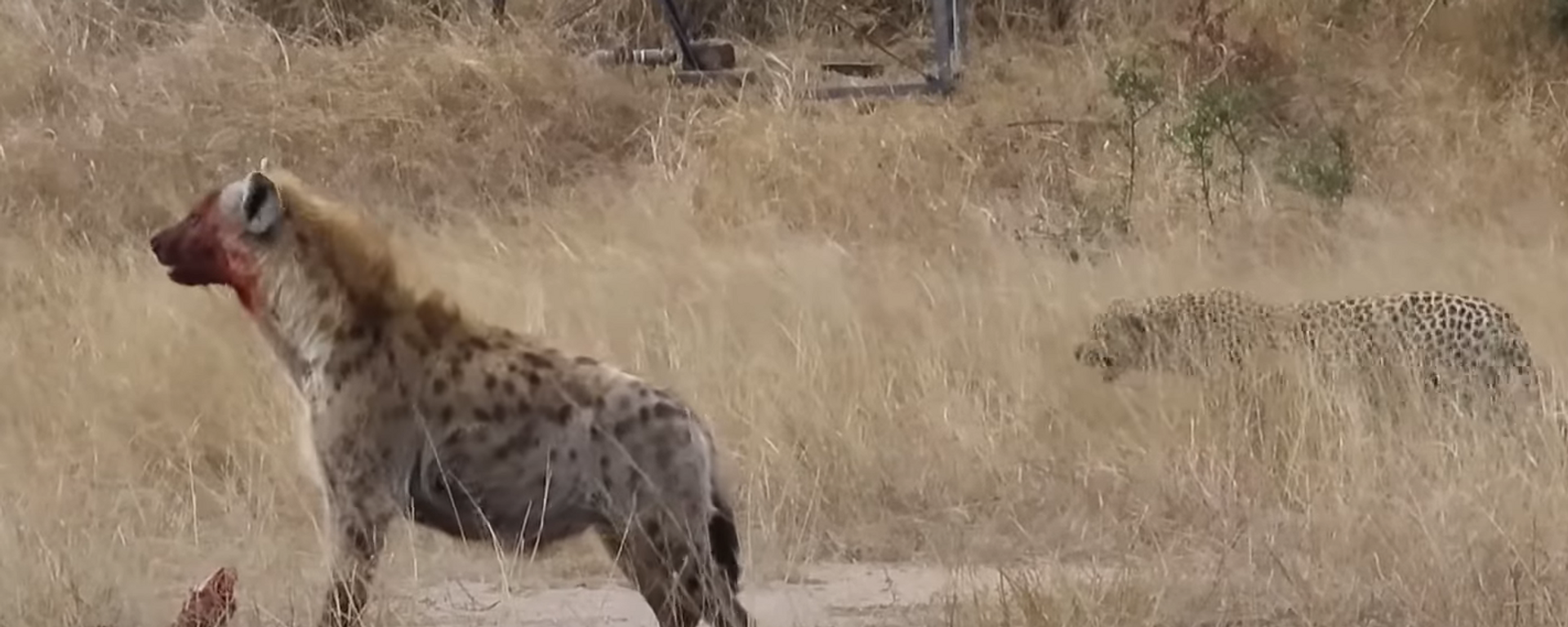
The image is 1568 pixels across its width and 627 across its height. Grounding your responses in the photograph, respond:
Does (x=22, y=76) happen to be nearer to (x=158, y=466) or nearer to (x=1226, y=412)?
(x=158, y=466)

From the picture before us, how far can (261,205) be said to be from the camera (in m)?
4.31

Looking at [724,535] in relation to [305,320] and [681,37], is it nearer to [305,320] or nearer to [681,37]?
[305,320]

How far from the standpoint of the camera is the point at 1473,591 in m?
4.32

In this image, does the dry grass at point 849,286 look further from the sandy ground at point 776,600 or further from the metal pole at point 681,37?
the metal pole at point 681,37

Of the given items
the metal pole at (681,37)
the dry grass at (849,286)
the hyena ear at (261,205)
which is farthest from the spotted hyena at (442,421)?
the metal pole at (681,37)

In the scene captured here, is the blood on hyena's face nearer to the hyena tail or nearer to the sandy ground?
the sandy ground

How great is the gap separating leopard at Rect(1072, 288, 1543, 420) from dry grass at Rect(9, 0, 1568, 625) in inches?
6.1

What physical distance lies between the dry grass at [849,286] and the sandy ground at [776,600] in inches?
4.7

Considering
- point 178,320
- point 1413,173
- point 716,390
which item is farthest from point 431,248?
point 1413,173

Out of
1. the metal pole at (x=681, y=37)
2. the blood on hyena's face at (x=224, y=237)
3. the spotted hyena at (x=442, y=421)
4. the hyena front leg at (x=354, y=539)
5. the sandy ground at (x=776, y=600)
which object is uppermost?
the blood on hyena's face at (x=224, y=237)

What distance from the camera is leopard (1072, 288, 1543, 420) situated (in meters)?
6.48

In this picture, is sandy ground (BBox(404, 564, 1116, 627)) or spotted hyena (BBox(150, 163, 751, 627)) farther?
sandy ground (BBox(404, 564, 1116, 627))

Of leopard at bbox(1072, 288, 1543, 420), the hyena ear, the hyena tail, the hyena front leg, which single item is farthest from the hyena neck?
leopard at bbox(1072, 288, 1543, 420)

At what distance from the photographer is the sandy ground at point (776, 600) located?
4.73 meters
